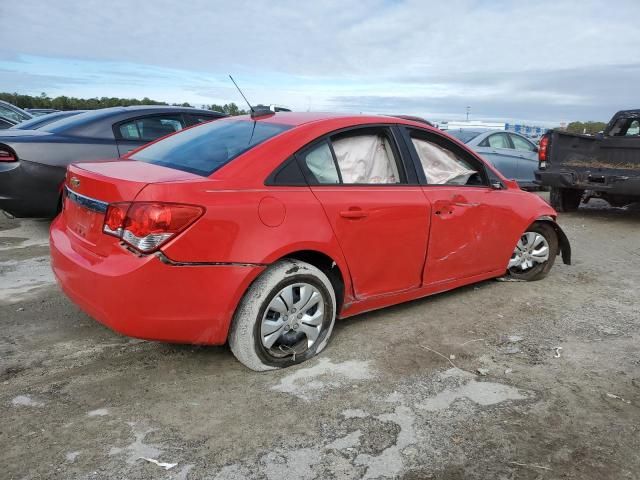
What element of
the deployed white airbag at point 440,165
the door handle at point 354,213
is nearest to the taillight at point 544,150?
the deployed white airbag at point 440,165

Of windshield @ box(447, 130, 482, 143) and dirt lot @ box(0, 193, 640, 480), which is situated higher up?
windshield @ box(447, 130, 482, 143)

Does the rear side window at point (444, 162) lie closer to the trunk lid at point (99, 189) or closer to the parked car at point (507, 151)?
the trunk lid at point (99, 189)

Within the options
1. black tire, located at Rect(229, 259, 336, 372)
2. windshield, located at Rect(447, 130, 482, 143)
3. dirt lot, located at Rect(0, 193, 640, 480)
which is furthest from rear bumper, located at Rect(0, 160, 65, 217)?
windshield, located at Rect(447, 130, 482, 143)

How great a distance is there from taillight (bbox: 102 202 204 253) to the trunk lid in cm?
8

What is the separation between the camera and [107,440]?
2549 millimetres

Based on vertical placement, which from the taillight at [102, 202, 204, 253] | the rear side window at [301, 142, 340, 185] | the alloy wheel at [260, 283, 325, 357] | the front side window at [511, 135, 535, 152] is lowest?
the alloy wheel at [260, 283, 325, 357]

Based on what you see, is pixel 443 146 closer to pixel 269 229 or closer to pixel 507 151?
pixel 269 229

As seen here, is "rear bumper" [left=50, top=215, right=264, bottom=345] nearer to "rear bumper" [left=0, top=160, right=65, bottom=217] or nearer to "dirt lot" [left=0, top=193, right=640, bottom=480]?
"dirt lot" [left=0, top=193, right=640, bottom=480]

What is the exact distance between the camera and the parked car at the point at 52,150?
5793mm

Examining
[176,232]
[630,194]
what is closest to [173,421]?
[176,232]

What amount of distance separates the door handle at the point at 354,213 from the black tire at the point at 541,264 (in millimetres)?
2181

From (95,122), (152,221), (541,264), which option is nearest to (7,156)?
(95,122)

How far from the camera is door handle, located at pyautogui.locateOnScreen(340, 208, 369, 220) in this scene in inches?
135

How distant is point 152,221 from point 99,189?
1.52 ft
